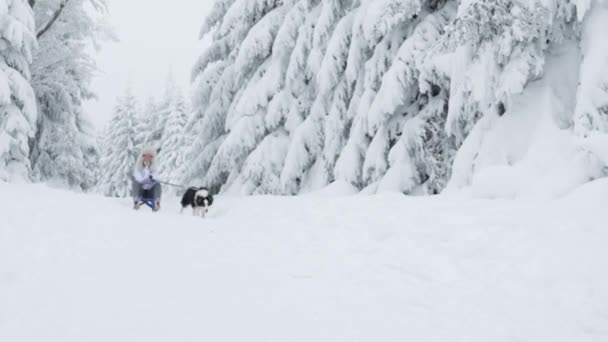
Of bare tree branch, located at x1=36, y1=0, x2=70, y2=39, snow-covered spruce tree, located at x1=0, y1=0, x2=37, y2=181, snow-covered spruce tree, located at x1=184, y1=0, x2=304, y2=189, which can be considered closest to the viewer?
snow-covered spruce tree, located at x1=0, y1=0, x2=37, y2=181

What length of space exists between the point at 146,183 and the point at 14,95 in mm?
5192

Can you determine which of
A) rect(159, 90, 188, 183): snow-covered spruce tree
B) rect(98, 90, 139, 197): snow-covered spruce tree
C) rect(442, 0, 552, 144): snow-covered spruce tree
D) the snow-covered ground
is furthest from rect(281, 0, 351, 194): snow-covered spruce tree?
rect(98, 90, 139, 197): snow-covered spruce tree

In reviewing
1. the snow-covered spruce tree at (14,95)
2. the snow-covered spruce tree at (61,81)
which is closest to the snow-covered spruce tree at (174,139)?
the snow-covered spruce tree at (61,81)

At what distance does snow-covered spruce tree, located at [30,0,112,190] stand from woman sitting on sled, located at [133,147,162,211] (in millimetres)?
7536

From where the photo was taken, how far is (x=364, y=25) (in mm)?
10344

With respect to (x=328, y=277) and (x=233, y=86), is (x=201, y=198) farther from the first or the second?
(x=328, y=277)

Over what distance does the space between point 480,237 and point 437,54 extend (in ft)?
14.3

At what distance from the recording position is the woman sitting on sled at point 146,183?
36.8ft

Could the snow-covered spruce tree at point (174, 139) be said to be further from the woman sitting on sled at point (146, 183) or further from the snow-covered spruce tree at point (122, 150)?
the woman sitting on sled at point (146, 183)

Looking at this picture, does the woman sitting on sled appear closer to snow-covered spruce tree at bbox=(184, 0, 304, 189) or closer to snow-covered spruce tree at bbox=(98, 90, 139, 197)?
snow-covered spruce tree at bbox=(184, 0, 304, 189)

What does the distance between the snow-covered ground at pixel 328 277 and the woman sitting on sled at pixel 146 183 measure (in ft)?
12.9

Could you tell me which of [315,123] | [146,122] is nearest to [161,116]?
[146,122]

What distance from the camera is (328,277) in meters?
4.87

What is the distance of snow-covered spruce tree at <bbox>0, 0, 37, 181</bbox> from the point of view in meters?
12.6
